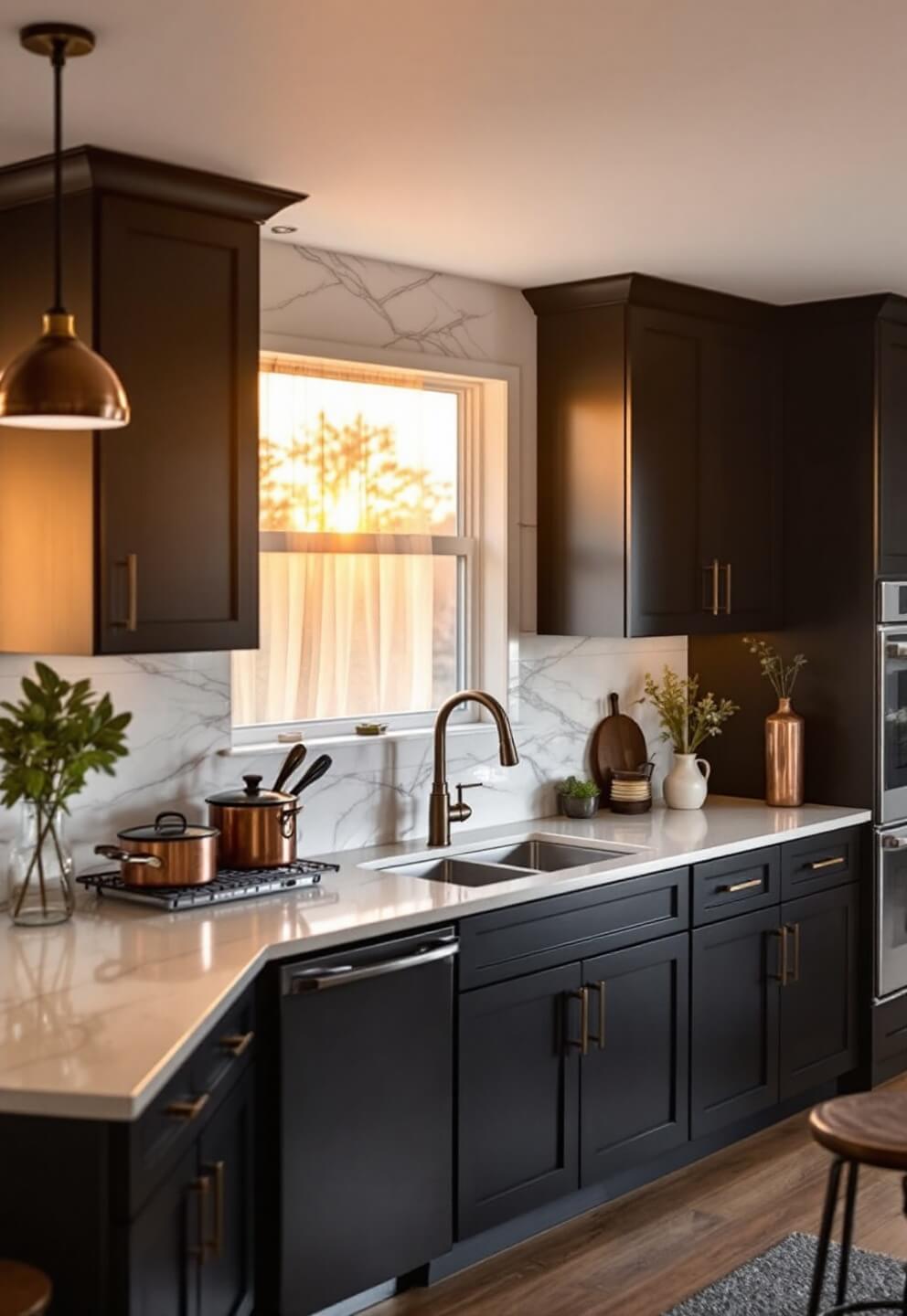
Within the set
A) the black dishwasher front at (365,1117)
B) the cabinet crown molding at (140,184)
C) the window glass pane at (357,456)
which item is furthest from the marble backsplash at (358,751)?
the cabinet crown molding at (140,184)

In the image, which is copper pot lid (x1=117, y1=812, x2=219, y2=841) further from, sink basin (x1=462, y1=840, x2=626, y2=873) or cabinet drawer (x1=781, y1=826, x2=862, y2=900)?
cabinet drawer (x1=781, y1=826, x2=862, y2=900)

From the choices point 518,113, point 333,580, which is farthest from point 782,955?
point 518,113

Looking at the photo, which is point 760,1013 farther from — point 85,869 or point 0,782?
point 0,782

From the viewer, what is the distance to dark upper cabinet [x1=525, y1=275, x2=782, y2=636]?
4.57m

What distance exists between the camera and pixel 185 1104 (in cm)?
247

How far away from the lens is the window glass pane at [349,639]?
13.7 feet

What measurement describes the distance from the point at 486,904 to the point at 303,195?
1.68 m

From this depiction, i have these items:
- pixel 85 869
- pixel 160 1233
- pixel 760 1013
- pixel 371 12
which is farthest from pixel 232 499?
pixel 760 1013

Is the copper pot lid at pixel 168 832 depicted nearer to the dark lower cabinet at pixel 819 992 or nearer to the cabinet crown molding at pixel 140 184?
the cabinet crown molding at pixel 140 184

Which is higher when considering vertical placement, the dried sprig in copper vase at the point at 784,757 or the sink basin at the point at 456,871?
the dried sprig in copper vase at the point at 784,757

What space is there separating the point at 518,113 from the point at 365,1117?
2.06 metres

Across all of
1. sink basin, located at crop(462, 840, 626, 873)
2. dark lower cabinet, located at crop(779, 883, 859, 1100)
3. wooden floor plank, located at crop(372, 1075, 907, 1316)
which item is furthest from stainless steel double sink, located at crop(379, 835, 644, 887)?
wooden floor plank, located at crop(372, 1075, 907, 1316)

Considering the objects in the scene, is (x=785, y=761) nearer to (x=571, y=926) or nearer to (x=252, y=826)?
(x=571, y=926)

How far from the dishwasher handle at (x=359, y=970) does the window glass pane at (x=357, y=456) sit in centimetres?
129
